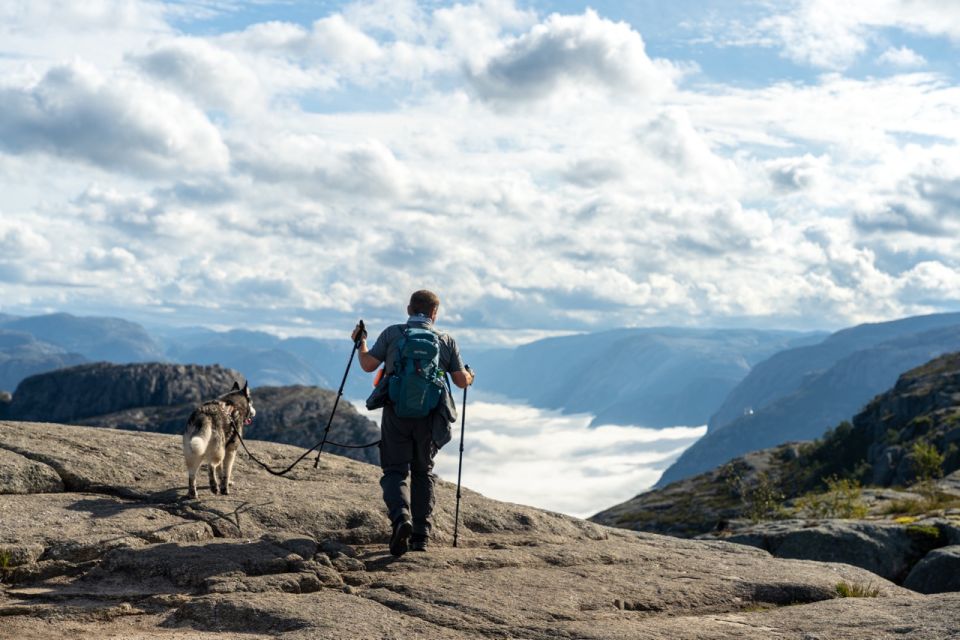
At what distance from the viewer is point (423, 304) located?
15352mm

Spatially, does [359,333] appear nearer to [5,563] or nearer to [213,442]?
Result: [213,442]

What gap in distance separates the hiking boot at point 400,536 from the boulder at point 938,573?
15.1 meters

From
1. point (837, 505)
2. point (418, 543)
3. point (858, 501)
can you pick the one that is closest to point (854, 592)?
point (418, 543)

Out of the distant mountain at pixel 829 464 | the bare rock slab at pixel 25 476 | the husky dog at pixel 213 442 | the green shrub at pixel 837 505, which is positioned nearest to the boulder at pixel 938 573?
the green shrub at pixel 837 505

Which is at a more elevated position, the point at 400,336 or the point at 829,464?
the point at 400,336

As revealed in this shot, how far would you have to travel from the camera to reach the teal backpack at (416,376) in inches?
572

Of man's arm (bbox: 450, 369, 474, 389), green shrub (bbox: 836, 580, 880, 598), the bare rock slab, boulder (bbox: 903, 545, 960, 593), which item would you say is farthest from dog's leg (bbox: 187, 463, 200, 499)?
boulder (bbox: 903, 545, 960, 593)

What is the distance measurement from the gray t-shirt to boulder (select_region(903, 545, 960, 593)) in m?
15.0

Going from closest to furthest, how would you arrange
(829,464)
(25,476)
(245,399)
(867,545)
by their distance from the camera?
(25,476), (245,399), (867,545), (829,464)

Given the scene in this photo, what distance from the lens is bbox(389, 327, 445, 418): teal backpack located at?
14523 mm

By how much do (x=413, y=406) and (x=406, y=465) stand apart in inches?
47.2

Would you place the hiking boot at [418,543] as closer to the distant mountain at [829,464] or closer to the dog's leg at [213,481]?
the dog's leg at [213,481]

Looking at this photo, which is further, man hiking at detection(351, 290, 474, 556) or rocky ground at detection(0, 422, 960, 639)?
man hiking at detection(351, 290, 474, 556)

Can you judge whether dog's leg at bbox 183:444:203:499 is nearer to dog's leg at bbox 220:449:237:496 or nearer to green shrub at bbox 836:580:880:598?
dog's leg at bbox 220:449:237:496
